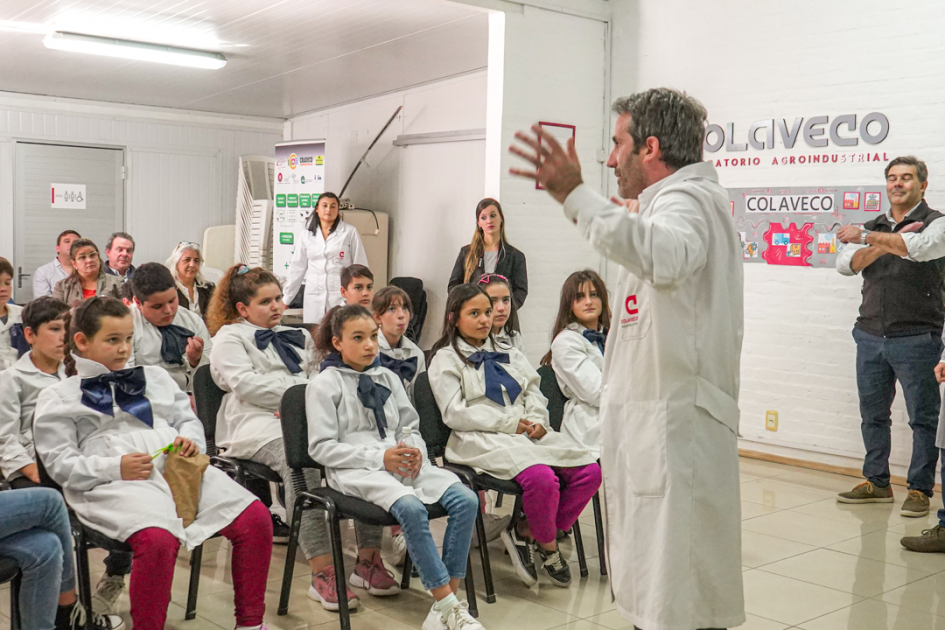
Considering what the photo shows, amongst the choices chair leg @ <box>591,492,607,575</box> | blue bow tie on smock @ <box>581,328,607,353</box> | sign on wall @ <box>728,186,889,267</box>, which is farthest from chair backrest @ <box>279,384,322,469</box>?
sign on wall @ <box>728,186,889,267</box>

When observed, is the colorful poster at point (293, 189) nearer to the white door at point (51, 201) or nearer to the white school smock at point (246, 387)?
the white door at point (51, 201)

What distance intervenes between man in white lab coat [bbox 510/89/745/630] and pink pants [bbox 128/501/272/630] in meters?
1.31

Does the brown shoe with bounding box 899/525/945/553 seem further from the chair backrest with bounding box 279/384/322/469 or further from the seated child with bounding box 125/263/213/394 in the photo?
the seated child with bounding box 125/263/213/394

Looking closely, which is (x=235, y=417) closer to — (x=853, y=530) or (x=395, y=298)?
(x=395, y=298)

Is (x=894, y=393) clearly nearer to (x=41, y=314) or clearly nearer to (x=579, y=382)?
(x=579, y=382)

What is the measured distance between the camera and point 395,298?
395 cm

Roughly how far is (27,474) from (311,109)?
815 centimetres

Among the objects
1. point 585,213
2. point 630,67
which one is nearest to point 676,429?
point 585,213

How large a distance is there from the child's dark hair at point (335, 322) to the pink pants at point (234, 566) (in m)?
0.70

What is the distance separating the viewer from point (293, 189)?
8.23 m

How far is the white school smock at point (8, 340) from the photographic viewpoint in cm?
377

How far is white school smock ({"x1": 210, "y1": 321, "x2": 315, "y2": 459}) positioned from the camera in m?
3.50

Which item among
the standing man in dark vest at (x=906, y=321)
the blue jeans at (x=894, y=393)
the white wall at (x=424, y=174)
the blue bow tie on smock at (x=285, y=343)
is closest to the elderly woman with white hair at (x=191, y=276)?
the blue bow tie on smock at (x=285, y=343)

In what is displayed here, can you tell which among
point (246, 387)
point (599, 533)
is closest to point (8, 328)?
point (246, 387)
